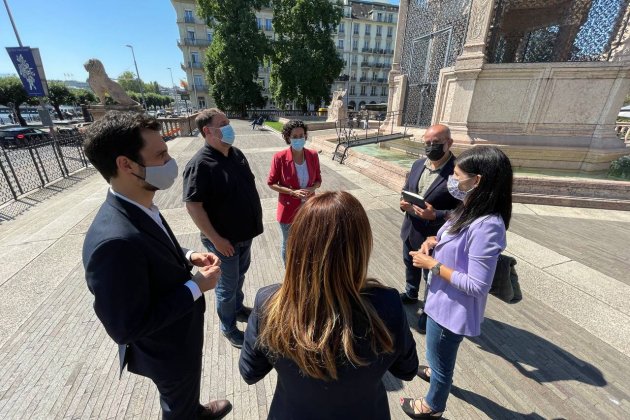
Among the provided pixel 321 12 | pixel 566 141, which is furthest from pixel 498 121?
pixel 321 12

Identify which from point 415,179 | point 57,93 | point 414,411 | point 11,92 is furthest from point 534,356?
point 57,93

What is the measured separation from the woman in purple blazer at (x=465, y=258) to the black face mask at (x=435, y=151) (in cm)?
76

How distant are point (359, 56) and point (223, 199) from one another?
6671 centimetres

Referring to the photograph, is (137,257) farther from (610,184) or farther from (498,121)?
(498,121)

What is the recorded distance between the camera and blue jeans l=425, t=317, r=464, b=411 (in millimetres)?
1882

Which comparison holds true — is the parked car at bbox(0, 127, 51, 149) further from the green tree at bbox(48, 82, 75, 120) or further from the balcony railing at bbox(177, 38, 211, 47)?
the balcony railing at bbox(177, 38, 211, 47)

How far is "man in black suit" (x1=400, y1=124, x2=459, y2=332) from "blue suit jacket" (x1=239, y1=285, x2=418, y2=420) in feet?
5.07

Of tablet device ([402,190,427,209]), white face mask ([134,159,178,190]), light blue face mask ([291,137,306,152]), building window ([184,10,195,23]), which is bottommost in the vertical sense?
tablet device ([402,190,427,209])

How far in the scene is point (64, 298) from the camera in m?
3.40

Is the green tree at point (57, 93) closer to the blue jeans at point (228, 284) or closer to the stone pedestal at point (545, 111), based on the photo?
the stone pedestal at point (545, 111)

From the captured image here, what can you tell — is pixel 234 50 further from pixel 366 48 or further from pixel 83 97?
pixel 83 97

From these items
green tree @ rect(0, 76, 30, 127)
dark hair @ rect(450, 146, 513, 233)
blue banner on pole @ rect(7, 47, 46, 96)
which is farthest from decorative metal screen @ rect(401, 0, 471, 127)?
green tree @ rect(0, 76, 30, 127)

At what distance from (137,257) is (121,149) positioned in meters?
0.55

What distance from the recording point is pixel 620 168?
7680 mm
